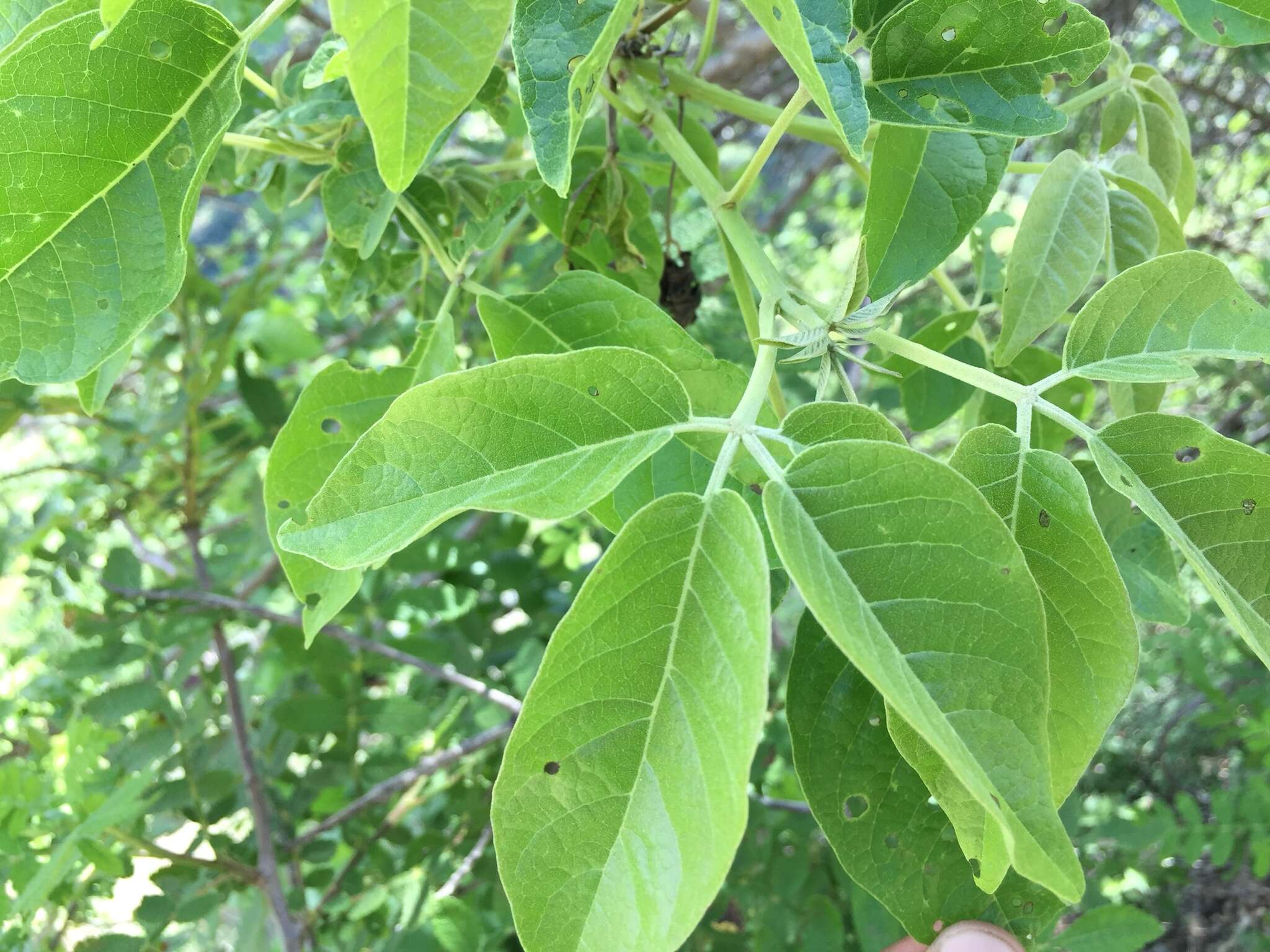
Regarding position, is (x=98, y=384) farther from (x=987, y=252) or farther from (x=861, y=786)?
(x=987, y=252)

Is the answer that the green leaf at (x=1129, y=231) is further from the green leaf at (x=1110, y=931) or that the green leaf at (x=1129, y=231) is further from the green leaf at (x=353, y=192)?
the green leaf at (x=1110, y=931)

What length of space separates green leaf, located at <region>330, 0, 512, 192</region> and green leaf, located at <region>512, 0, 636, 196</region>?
0.06 meters

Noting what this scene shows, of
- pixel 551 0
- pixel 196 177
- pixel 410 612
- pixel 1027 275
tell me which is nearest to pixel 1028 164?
pixel 1027 275

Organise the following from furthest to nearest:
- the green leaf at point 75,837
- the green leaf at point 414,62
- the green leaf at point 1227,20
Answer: the green leaf at point 75,837 → the green leaf at point 1227,20 → the green leaf at point 414,62

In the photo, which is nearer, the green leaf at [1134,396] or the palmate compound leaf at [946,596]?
the palmate compound leaf at [946,596]

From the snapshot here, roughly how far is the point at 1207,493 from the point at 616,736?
330 mm

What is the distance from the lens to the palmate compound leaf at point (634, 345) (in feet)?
1.74

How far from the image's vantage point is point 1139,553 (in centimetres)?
68

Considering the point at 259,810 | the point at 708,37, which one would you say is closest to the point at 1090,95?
the point at 708,37

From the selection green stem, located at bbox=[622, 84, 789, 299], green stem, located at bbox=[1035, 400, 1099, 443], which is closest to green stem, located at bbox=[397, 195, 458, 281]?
green stem, located at bbox=[622, 84, 789, 299]

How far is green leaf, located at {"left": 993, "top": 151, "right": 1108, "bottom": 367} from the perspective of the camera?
56cm

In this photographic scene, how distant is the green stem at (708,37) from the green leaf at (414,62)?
13.8 inches

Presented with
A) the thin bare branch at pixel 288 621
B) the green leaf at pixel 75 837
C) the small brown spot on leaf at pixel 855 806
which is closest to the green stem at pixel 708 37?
the small brown spot on leaf at pixel 855 806

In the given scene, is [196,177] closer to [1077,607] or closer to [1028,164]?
[1077,607]
